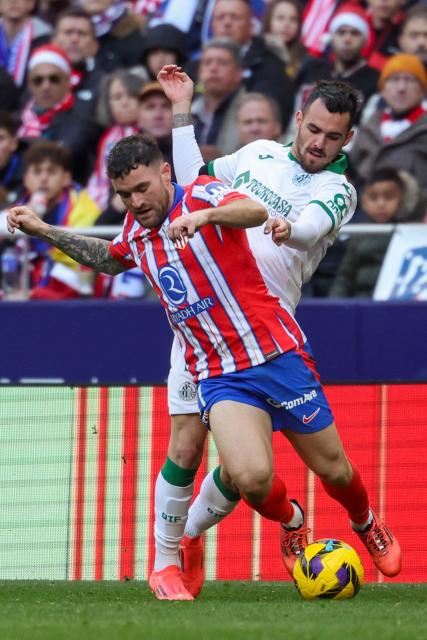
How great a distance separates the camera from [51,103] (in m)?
13.0

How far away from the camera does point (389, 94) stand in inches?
447

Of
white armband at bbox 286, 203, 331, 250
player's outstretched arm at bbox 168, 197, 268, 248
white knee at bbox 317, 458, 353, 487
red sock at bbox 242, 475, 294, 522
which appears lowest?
red sock at bbox 242, 475, 294, 522

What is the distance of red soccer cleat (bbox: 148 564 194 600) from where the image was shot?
7.16m

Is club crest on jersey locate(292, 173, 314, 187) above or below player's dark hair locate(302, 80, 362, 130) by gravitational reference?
below

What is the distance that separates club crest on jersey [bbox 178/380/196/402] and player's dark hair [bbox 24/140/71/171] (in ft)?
16.3

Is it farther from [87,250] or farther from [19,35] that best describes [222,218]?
[19,35]

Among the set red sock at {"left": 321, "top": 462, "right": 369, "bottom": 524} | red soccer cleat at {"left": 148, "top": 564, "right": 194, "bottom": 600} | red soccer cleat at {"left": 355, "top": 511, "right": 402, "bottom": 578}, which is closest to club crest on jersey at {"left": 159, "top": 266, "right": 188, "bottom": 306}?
red sock at {"left": 321, "top": 462, "right": 369, "bottom": 524}

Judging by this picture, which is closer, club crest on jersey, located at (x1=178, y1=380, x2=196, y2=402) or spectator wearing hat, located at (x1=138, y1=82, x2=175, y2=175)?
club crest on jersey, located at (x1=178, y1=380, x2=196, y2=402)

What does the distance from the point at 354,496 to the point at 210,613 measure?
107 centimetres

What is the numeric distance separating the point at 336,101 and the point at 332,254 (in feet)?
11.8

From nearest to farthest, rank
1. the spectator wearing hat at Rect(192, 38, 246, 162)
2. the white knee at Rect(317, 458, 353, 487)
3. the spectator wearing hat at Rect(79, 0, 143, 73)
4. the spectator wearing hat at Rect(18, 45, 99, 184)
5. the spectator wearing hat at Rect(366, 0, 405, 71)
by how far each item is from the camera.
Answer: the white knee at Rect(317, 458, 353, 487) → the spectator wearing hat at Rect(192, 38, 246, 162) → the spectator wearing hat at Rect(366, 0, 405, 71) → the spectator wearing hat at Rect(18, 45, 99, 184) → the spectator wearing hat at Rect(79, 0, 143, 73)

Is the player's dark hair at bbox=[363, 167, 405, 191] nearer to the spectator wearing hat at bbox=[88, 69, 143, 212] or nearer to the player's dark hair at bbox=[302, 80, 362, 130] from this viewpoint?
the spectator wearing hat at bbox=[88, 69, 143, 212]

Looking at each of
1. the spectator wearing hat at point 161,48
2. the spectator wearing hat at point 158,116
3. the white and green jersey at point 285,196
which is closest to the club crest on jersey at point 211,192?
the white and green jersey at point 285,196

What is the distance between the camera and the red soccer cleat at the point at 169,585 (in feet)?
23.5
